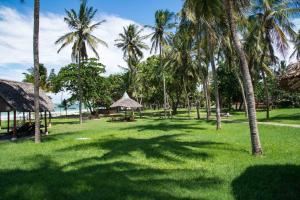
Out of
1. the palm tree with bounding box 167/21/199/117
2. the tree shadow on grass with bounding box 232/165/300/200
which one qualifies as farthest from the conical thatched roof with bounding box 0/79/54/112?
the palm tree with bounding box 167/21/199/117

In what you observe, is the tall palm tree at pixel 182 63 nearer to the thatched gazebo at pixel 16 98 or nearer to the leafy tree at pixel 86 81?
the leafy tree at pixel 86 81

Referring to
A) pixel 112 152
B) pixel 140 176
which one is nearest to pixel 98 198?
pixel 140 176

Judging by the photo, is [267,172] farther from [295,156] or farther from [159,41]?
[159,41]

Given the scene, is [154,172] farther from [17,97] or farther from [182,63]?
[182,63]

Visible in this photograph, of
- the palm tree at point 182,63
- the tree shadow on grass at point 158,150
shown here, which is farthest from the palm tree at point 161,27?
the tree shadow on grass at point 158,150

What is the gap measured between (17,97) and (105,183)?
55.9 ft

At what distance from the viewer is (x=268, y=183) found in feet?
28.0

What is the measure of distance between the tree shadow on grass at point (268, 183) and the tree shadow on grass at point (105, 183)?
0.71m

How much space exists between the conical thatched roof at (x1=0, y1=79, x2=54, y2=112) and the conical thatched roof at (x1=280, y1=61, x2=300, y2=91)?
17.9m

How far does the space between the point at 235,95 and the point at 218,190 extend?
1958 inches

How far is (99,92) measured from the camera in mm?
51281

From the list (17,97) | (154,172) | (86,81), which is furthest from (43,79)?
(154,172)

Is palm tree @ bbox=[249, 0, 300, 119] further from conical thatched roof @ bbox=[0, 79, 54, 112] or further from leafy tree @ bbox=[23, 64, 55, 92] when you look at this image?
leafy tree @ bbox=[23, 64, 55, 92]

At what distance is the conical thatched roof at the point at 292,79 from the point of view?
8891mm
